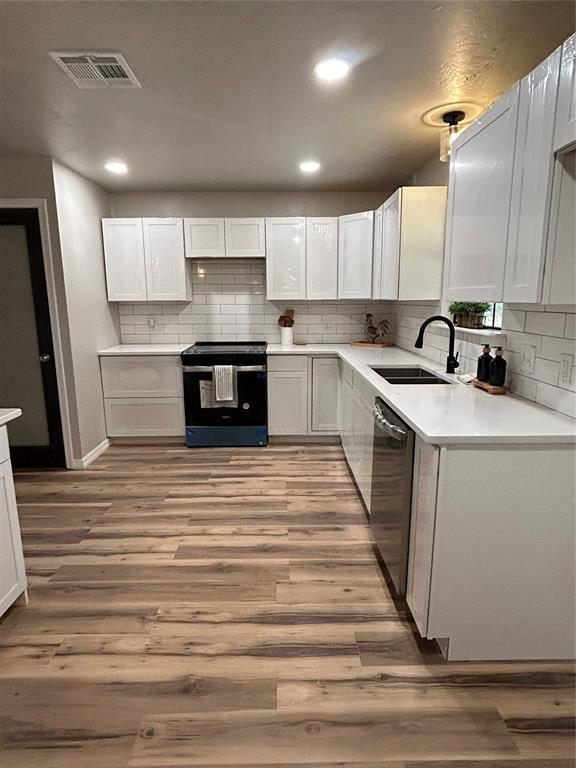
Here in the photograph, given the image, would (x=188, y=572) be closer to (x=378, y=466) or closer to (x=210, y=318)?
(x=378, y=466)

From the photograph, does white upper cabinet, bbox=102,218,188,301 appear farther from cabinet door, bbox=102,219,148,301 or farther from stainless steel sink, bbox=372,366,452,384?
stainless steel sink, bbox=372,366,452,384

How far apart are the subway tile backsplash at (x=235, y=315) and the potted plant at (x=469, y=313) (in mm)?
1711

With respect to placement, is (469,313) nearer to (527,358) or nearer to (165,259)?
(527,358)

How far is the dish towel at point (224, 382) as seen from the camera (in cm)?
373

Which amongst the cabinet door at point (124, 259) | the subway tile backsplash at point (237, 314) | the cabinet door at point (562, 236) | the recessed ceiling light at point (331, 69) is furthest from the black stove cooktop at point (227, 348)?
the cabinet door at point (562, 236)

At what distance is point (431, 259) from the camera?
2.88 metres

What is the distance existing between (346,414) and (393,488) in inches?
61.3

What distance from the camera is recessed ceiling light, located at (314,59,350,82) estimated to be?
1.81 m

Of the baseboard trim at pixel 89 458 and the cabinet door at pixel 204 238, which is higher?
the cabinet door at pixel 204 238

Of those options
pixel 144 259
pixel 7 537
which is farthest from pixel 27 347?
pixel 7 537

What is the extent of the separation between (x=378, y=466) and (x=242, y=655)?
1072 millimetres

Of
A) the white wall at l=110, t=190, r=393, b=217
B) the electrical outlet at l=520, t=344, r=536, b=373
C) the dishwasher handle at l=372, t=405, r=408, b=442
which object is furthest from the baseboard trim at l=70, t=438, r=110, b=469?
the electrical outlet at l=520, t=344, r=536, b=373

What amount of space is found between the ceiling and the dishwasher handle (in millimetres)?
1611

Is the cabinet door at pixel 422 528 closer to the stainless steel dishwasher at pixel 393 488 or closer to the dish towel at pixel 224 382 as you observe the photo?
the stainless steel dishwasher at pixel 393 488
